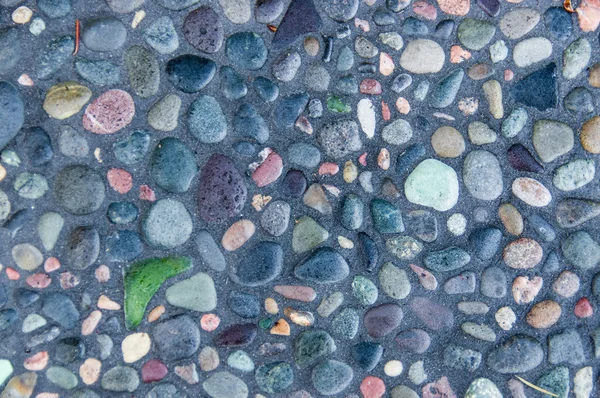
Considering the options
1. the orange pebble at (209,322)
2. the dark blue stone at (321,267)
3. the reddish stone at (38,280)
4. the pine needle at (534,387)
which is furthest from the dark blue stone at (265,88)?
the pine needle at (534,387)

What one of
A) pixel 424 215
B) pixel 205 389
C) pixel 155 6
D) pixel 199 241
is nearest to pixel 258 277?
pixel 199 241

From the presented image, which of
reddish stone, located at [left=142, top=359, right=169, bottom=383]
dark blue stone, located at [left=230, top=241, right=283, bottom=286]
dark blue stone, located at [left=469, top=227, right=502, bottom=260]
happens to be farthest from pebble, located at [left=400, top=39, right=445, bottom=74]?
reddish stone, located at [left=142, top=359, right=169, bottom=383]

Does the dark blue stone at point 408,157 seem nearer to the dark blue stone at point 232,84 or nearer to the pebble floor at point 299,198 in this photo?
the pebble floor at point 299,198

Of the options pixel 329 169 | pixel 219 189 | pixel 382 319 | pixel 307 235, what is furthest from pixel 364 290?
pixel 219 189

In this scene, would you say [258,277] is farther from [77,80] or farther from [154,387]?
[77,80]

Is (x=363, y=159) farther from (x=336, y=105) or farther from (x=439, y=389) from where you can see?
(x=439, y=389)

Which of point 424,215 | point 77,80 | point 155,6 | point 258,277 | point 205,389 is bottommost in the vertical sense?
point 205,389
